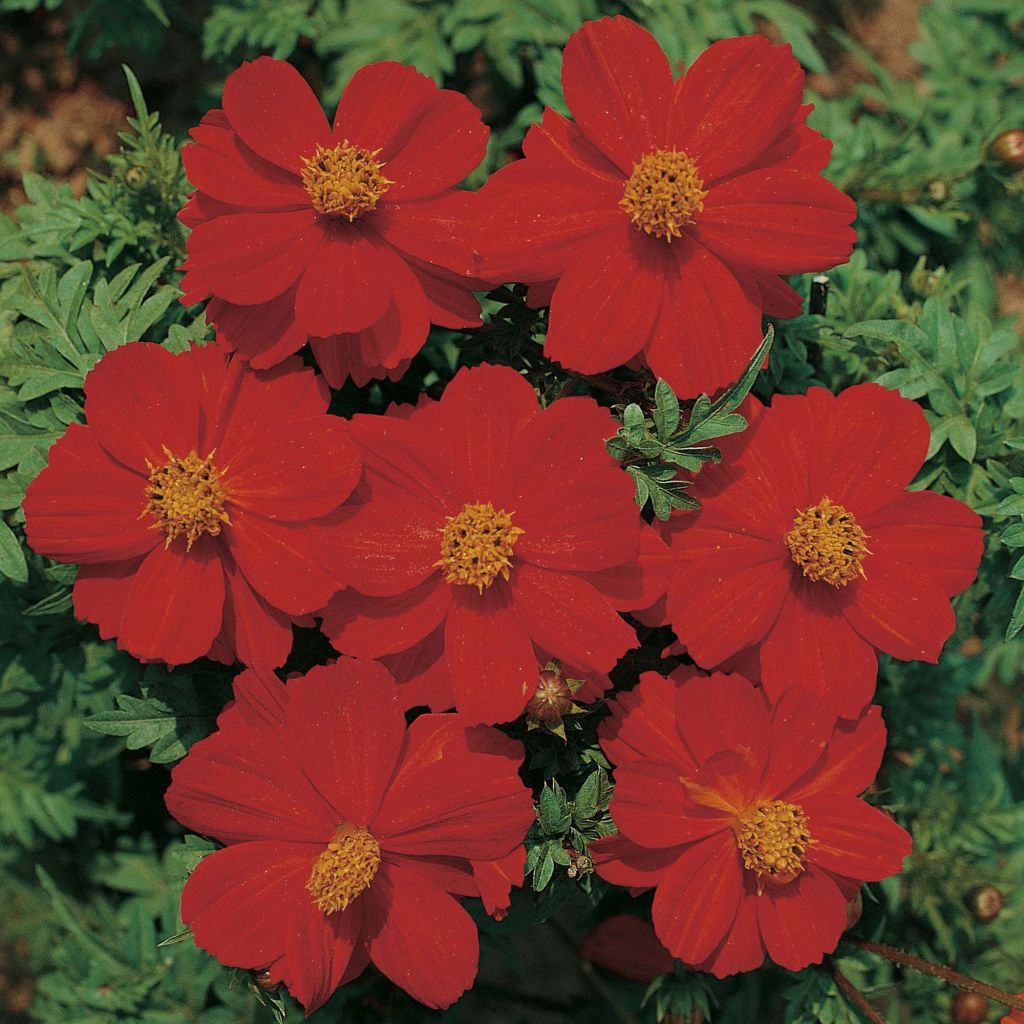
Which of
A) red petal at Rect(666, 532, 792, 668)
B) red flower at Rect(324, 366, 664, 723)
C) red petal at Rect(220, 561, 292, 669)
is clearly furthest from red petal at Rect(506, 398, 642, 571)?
red petal at Rect(220, 561, 292, 669)

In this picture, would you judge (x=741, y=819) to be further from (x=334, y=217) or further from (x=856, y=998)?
(x=334, y=217)

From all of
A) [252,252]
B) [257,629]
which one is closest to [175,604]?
[257,629]

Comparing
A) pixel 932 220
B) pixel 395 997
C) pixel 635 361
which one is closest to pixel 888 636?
pixel 635 361

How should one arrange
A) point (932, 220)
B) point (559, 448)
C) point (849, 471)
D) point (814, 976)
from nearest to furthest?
point (559, 448)
point (849, 471)
point (814, 976)
point (932, 220)

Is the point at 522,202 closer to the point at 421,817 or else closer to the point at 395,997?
the point at 421,817

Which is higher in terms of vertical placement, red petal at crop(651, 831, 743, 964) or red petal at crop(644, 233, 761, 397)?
red petal at crop(644, 233, 761, 397)

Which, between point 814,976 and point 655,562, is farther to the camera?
A: point 814,976

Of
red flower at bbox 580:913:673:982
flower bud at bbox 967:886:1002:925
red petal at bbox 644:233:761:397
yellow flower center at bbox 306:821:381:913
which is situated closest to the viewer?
yellow flower center at bbox 306:821:381:913

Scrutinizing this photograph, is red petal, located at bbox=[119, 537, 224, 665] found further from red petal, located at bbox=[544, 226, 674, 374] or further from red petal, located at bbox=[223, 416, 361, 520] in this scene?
red petal, located at bbox=[544, 226, 674, 374]
